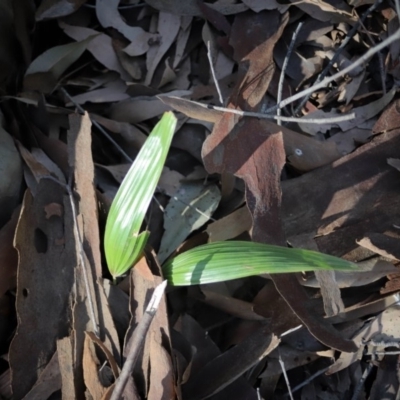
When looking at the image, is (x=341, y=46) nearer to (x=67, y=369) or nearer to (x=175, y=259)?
(x=175, y=259)

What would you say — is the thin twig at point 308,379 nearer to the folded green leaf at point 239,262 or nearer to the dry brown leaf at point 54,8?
the folded green leaf at point 239,262

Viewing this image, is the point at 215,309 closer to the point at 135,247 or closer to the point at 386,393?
the point at 135,247

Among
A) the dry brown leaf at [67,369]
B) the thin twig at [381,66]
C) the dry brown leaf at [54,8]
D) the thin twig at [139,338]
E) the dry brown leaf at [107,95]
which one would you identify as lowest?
the dry brown leaf at [67,369]

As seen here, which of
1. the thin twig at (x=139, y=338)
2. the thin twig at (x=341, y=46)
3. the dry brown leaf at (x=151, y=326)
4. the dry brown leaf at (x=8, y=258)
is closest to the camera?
the thin twig at (x=139, y=338)

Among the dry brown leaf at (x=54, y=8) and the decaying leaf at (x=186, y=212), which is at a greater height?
the dry brown leaf at (x=54, y=8)

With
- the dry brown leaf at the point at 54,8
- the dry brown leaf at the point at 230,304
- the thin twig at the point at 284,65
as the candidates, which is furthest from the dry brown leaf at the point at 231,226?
the dry brown leaf at the point at 54,8

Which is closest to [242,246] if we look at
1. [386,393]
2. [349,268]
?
[349,268]
